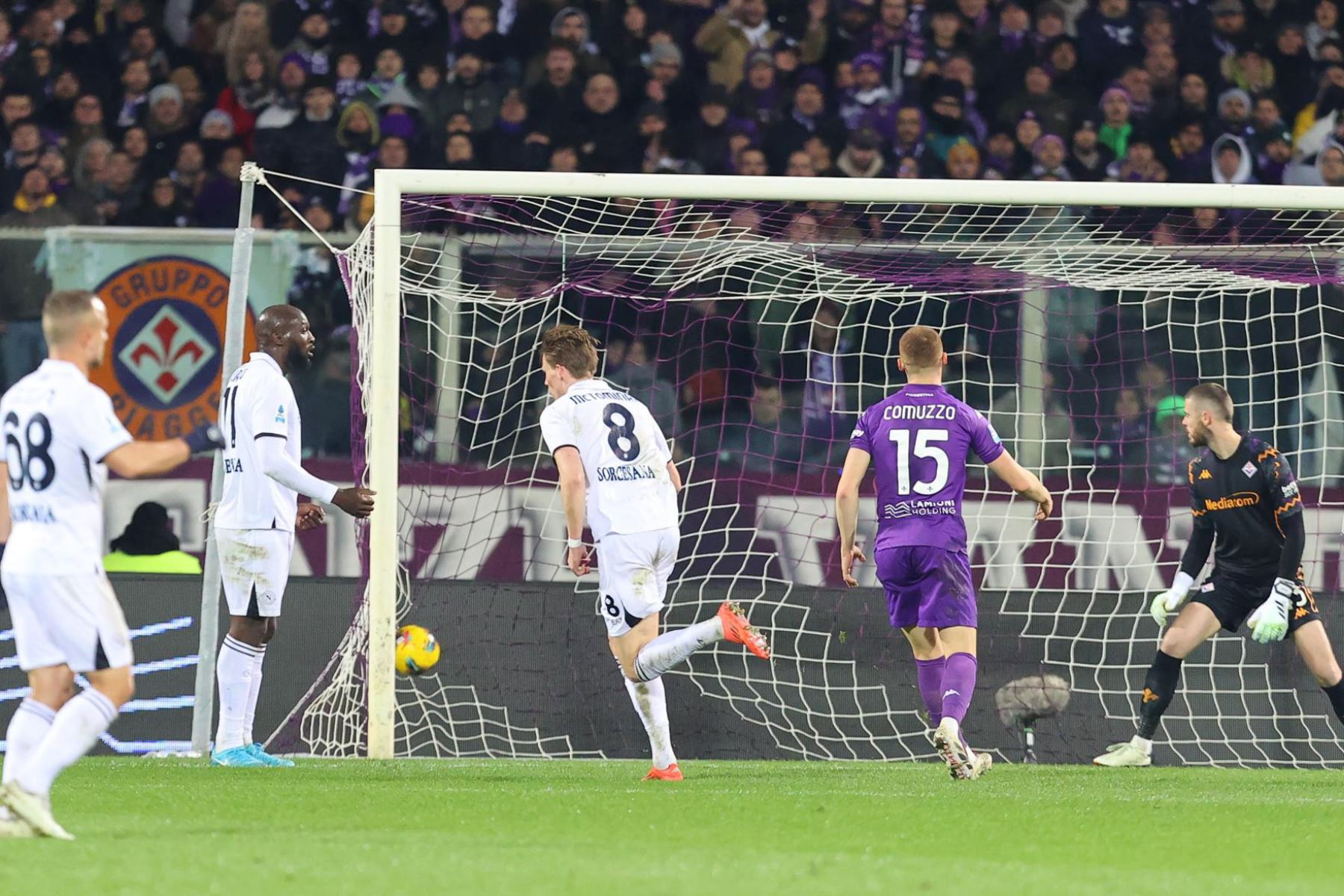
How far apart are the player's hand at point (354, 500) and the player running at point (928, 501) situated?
6.63ft

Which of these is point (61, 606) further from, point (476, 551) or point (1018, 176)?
point (1018, 176)

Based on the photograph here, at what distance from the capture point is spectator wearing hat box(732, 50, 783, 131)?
13453 millimetres

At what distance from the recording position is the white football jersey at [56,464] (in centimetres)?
540

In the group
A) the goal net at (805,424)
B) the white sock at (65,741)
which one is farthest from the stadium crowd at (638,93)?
the white sock at (65,741)

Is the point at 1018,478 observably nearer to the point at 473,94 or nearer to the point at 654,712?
the point at 654,712

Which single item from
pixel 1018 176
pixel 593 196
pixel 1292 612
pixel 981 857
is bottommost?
pixel 981 857

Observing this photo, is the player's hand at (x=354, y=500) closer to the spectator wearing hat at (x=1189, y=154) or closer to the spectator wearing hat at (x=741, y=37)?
the spectator wearing hat at (x=741, y=37)

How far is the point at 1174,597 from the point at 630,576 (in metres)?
2.97

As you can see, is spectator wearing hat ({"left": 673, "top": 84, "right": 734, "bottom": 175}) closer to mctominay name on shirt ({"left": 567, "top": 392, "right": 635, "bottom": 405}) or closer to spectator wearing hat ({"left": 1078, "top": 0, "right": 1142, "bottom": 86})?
spectator wearing hat ({"left": 1078, "top": 0, "right": 1142, "bottom": 86})

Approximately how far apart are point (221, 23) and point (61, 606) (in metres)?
9.34

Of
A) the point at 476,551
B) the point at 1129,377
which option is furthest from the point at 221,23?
the point at 1129,377

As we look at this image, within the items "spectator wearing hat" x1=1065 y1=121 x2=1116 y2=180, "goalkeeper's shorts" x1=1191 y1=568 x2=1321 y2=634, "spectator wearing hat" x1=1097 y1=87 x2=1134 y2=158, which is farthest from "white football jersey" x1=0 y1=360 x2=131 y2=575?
"spectator wearing hat" x1=1097 y1=87 x2=1134 y2=158

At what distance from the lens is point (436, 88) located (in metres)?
Answer: 13.1

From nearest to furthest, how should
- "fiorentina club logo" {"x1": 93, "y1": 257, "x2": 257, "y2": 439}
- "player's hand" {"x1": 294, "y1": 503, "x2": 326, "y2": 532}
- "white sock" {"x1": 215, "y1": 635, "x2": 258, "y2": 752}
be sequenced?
"white sock" {"x1": 215, "y1": 635, "x2": 258, "y2": 752} → "player's hand" {"x1": 294, "y1": 503, "x2": 326, "y2": 532} → "fiorentina club logo" {"x1": 93, "y1": 257, "x2": 257, "y2": 439}
